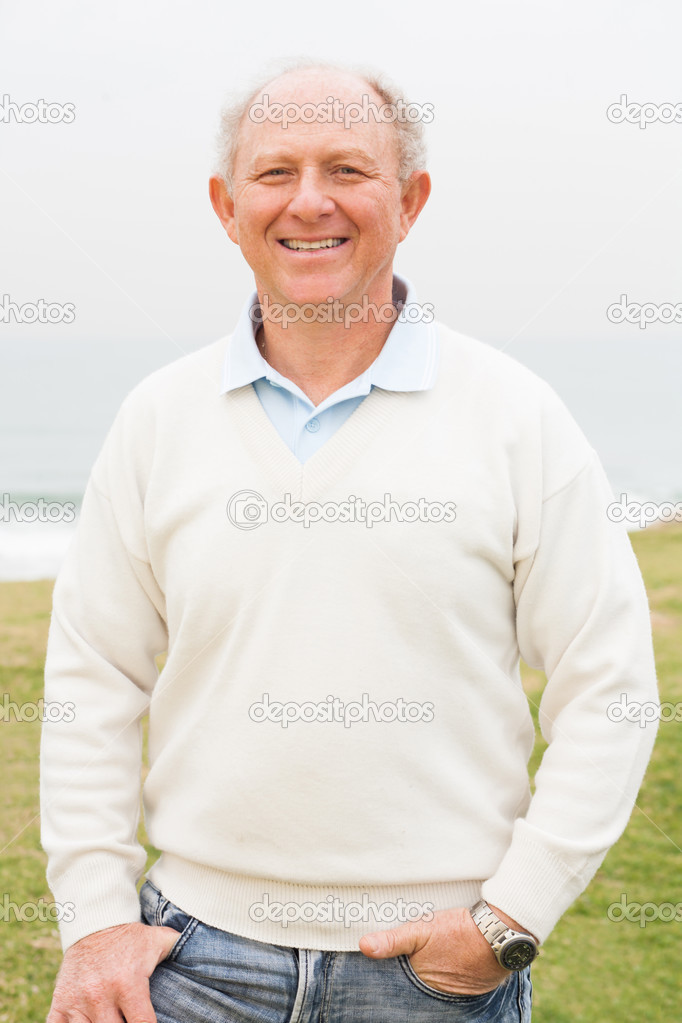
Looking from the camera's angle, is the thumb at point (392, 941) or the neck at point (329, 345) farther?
the neck at point (329, 345)

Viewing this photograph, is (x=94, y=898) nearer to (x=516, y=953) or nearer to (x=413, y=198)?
(x=516, y=953)

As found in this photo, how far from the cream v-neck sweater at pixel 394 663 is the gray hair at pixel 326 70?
0.39m

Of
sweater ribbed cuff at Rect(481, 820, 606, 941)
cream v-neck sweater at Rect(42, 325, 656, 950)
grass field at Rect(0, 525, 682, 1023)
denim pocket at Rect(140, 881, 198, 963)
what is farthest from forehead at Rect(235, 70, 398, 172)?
grass field at Rect(0, 525, 682, 1023)

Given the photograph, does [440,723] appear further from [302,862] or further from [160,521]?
[160,521]

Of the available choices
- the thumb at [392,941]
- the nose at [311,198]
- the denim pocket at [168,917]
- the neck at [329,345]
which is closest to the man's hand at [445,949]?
the thumb at [392,941]

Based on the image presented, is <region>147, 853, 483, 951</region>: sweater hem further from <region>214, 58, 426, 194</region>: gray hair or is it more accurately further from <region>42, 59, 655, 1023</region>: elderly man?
<region>214, 58, 426, 194</region>: gray hair

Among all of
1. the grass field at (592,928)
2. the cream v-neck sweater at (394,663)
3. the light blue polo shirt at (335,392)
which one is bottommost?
the grass field at (592,928)

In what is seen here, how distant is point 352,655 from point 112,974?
68 centimetres

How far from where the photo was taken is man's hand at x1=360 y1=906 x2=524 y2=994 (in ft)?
5.39

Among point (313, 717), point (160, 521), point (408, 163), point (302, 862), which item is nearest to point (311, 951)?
point (302, 862)

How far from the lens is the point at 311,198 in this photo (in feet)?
5.58

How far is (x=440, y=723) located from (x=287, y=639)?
28cm

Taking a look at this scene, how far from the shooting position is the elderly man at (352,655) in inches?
65.2

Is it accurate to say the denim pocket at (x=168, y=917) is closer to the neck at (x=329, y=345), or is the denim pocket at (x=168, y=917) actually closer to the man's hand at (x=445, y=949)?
the man's hand at (x=445, y=949)
